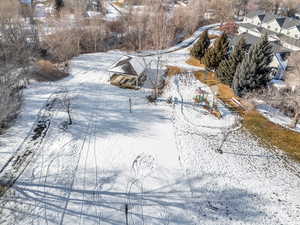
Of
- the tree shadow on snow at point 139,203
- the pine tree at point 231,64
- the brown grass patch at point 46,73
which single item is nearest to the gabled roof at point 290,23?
the pine tree at point 231,64

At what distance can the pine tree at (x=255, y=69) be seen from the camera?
62.1 ft

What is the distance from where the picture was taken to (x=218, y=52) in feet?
81.9

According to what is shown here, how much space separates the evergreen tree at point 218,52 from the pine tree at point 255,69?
4933 millimetres

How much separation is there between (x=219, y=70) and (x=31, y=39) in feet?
88.2

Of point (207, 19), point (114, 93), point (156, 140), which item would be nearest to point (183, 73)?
point (114, 93)

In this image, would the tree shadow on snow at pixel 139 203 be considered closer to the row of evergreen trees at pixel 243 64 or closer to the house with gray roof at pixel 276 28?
the row of evergreen trees at pixel 243 64

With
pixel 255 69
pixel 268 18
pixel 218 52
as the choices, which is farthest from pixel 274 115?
pixel 268 18

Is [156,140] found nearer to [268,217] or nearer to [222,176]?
[222,176]

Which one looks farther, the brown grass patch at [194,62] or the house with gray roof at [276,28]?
the house with gray roof at [276,28]

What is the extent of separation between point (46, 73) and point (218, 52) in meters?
21.3

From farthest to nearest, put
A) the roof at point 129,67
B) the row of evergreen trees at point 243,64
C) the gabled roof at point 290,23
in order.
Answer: the gabled roof at point 290,23 → the roof at point 129,67 → the row of evergreen trees at point 243,64

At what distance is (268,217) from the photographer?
36.9 ft

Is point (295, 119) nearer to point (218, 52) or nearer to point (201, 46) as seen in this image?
point (218, 52)

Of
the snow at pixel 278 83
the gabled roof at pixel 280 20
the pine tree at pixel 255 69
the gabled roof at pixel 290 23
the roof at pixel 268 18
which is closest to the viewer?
the pine tree at pixel 255 69
